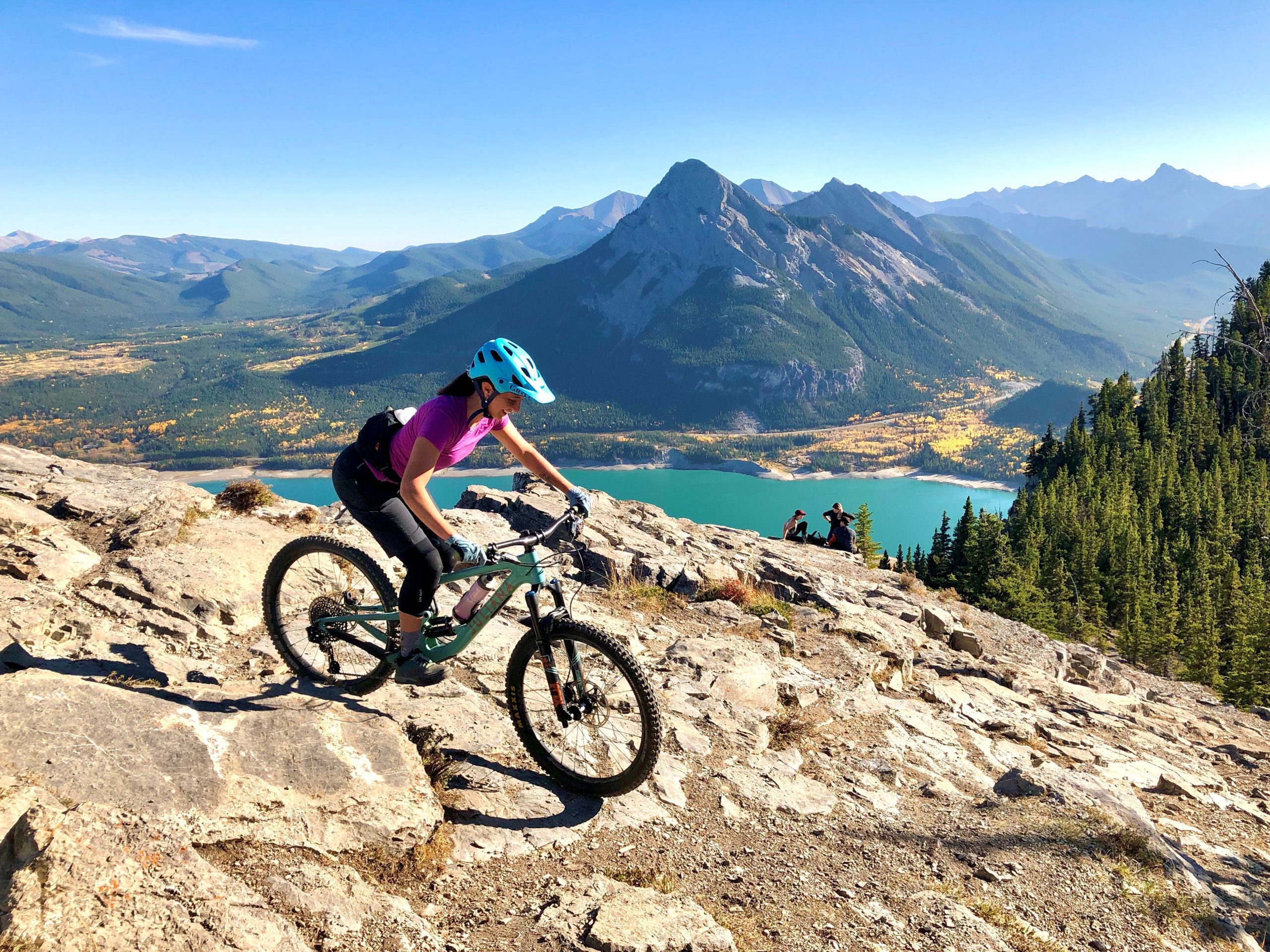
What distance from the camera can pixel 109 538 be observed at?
1090cm

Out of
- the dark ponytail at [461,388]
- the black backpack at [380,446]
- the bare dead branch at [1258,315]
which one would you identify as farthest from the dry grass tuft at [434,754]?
the bare dead branch at [1258,315]

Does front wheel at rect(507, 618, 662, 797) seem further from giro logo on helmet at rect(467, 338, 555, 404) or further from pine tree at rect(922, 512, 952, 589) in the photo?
pine tree at rect(922, 512, 952, 589)

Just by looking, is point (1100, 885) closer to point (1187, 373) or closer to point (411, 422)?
point (411, 422)

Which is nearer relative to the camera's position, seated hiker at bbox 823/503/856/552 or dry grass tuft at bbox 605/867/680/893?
dry grass tuft at bbox 605/867/680/893

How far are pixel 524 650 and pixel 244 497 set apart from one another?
912 cm

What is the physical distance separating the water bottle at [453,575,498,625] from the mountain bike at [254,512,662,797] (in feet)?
0.08

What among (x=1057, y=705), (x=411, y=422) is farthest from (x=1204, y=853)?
(x=411, y=422)

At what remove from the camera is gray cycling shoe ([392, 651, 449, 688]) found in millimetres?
7023

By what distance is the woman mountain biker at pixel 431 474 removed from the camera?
6.00 m

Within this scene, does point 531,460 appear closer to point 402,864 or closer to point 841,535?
point 402,864

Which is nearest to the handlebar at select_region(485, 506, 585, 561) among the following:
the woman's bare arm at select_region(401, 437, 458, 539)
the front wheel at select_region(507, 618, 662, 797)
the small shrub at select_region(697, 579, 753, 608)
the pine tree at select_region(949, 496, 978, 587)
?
the woman's bare arm at select_region(401, 437, 458, 539)

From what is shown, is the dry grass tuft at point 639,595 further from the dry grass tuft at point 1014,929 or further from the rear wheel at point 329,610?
the dry grass tuft at point 1014,929

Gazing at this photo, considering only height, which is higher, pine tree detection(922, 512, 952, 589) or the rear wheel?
the rear wheel

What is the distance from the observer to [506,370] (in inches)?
236
